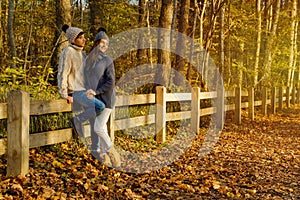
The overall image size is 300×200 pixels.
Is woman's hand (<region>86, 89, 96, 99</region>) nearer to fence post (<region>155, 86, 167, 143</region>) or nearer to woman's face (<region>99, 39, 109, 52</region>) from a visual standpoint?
woman's face (<region>99, 39, 109, 52</region>)

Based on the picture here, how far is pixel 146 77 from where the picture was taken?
11.4 m

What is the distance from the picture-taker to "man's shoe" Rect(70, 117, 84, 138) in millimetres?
6778

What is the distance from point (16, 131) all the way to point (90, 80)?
1364 millimetres

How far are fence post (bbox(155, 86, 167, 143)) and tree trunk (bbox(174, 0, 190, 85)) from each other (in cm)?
394

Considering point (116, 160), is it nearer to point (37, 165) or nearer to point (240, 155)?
point (37, 165)

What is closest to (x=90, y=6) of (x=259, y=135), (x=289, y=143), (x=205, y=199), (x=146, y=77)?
(x=146, y=77)

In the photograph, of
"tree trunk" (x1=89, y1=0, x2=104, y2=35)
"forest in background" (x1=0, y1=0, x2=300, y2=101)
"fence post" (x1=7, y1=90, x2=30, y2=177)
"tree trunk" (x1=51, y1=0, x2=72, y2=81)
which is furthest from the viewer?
"tree trunk" (x1=89, y1=0, x2=104, y2=35)

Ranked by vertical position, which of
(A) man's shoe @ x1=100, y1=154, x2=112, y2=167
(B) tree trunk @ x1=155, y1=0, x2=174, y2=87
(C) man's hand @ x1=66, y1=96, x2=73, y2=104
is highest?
(B) tree trunk @ x1=155, y1=0, x2=174, y2=87

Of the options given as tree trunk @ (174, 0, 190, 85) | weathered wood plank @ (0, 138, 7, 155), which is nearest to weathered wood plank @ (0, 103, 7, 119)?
weathered wood plank @ (0, 138, 7, 155)

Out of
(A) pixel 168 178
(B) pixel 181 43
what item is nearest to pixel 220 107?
(B) pixel 181 43

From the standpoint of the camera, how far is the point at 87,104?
245 inches

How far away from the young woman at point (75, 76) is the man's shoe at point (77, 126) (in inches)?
19.2

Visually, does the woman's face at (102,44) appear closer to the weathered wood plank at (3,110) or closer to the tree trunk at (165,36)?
the weathered wood plank at (3,110)

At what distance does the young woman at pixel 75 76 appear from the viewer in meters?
5.99
